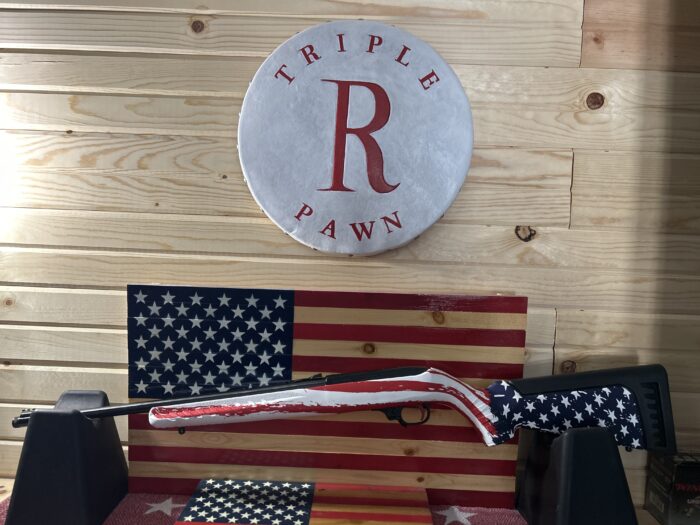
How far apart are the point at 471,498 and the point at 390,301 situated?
506 millimetres

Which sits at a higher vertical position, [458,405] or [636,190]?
[636,190]

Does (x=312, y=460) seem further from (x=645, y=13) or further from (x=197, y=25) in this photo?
(x=645, y=13)

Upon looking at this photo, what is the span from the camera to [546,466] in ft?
4.54

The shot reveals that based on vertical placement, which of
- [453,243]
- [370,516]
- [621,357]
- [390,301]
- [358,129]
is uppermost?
[358,129]

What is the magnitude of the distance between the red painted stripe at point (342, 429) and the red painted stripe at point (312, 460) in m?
0.05

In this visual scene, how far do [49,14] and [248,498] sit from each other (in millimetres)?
1199

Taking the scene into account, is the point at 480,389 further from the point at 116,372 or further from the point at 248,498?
the point at 116,372

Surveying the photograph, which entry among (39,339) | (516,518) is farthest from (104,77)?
(516,518)

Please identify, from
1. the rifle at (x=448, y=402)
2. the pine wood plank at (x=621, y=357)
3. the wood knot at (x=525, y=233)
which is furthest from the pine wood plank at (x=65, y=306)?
the pine wood plank at (x=621, y=357)

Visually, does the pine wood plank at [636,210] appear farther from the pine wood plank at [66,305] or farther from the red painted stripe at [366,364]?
the pine wood plank at [66,305]

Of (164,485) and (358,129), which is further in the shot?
(164,485)

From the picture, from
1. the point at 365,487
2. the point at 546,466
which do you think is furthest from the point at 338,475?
the point at 546,466

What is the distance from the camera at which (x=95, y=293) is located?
153 centimetres

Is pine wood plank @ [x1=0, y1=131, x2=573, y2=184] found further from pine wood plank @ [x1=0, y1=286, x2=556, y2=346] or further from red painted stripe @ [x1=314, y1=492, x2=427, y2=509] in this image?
red painted stripe @ [x1=314, y1=492, x2=427, y2=509]
